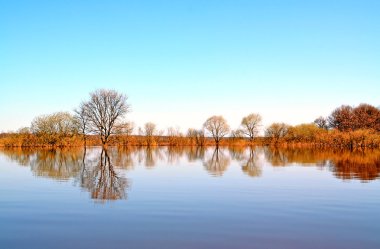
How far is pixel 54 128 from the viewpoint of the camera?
6481 cm

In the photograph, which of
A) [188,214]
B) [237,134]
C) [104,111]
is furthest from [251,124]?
[188,214]

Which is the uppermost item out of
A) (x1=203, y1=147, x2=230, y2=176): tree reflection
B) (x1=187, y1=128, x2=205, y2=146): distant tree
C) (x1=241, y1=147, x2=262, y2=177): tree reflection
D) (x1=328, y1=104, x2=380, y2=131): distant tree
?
(x1=328, y1=104, x2=380, y2=131): distant tree

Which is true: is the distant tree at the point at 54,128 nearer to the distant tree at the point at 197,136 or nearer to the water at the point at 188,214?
the distant tree at the point at 197,136

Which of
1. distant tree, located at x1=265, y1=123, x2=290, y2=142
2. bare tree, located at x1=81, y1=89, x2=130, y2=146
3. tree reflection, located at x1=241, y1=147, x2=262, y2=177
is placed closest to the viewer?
tree reflection, located at x1=241, y1=147, x2=262, y2=177

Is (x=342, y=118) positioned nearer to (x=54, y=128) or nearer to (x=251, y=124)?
(x=251, y=124)

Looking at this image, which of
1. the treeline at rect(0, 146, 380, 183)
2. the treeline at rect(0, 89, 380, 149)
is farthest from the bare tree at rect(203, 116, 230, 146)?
the treeline at rect(0, 146, 380, 183)

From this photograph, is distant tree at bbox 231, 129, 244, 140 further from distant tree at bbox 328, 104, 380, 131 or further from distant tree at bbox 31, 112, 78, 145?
distant tree at bbox 31, 112, 78, 145

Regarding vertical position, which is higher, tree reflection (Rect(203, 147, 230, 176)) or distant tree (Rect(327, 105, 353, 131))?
distant tree (Rect(327, 105, 353, 131))

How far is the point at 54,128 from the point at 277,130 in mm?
55237

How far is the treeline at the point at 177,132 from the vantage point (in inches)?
2371

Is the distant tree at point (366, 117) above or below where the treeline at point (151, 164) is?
above

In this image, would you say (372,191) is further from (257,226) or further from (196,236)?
(196,236)

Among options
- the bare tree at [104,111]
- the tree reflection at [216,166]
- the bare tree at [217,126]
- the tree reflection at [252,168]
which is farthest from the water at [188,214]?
the bare tree at [217,126]

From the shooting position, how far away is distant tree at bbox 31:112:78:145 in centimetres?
6412
